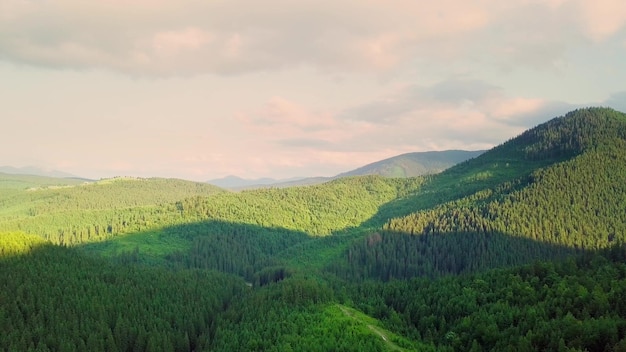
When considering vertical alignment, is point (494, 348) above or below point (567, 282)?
below

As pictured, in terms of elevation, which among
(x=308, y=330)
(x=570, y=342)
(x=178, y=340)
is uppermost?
(x=570, y=342)

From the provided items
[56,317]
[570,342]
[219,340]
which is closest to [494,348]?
[570,342]

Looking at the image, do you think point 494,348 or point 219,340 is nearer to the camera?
point 494,348

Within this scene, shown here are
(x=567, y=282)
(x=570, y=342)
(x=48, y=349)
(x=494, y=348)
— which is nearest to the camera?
(x=570, y=342)

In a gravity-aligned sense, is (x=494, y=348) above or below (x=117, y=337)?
above

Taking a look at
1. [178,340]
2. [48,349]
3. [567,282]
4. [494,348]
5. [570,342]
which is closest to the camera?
[570,342]

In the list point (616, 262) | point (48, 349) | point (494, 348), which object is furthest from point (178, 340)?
point (616, 262)

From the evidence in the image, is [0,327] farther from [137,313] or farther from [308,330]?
[308,330]

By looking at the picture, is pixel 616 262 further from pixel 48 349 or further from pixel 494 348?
pixel 48 349

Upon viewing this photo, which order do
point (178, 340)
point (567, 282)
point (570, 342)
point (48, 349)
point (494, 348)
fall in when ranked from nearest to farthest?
1. point (570, 342)
2. point (494, 348)
3. point (48, 349)
4. point (567, 282)
5. point (178, 340)

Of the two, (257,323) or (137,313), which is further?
(137,313)
